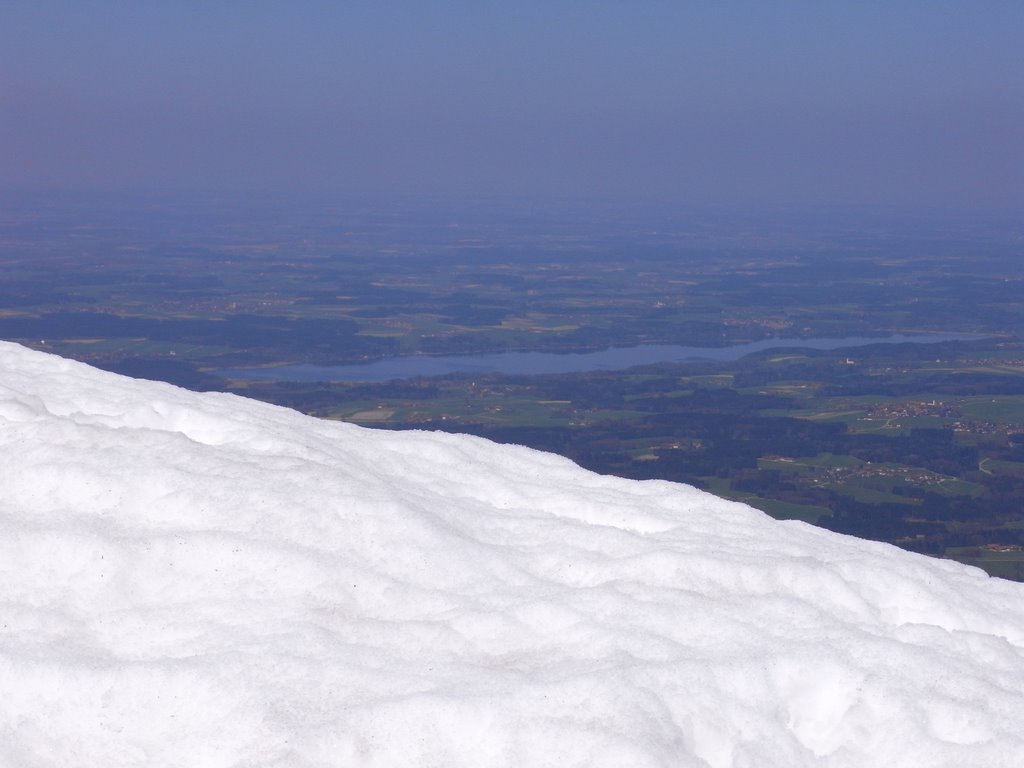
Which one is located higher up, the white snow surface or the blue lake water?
the white snow surface

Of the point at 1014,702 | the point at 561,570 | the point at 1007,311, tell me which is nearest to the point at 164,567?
the point at 561,570

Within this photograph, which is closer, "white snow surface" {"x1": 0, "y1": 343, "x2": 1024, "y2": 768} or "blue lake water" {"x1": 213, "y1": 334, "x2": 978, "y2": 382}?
"white snow surface" {"x1": 0, "y1": 343, "x2": 1024, "y2": 768}

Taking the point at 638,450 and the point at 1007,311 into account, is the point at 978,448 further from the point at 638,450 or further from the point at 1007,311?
the point at 1007,311

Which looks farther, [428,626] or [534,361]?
[534,361]

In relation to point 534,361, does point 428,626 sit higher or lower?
higher
